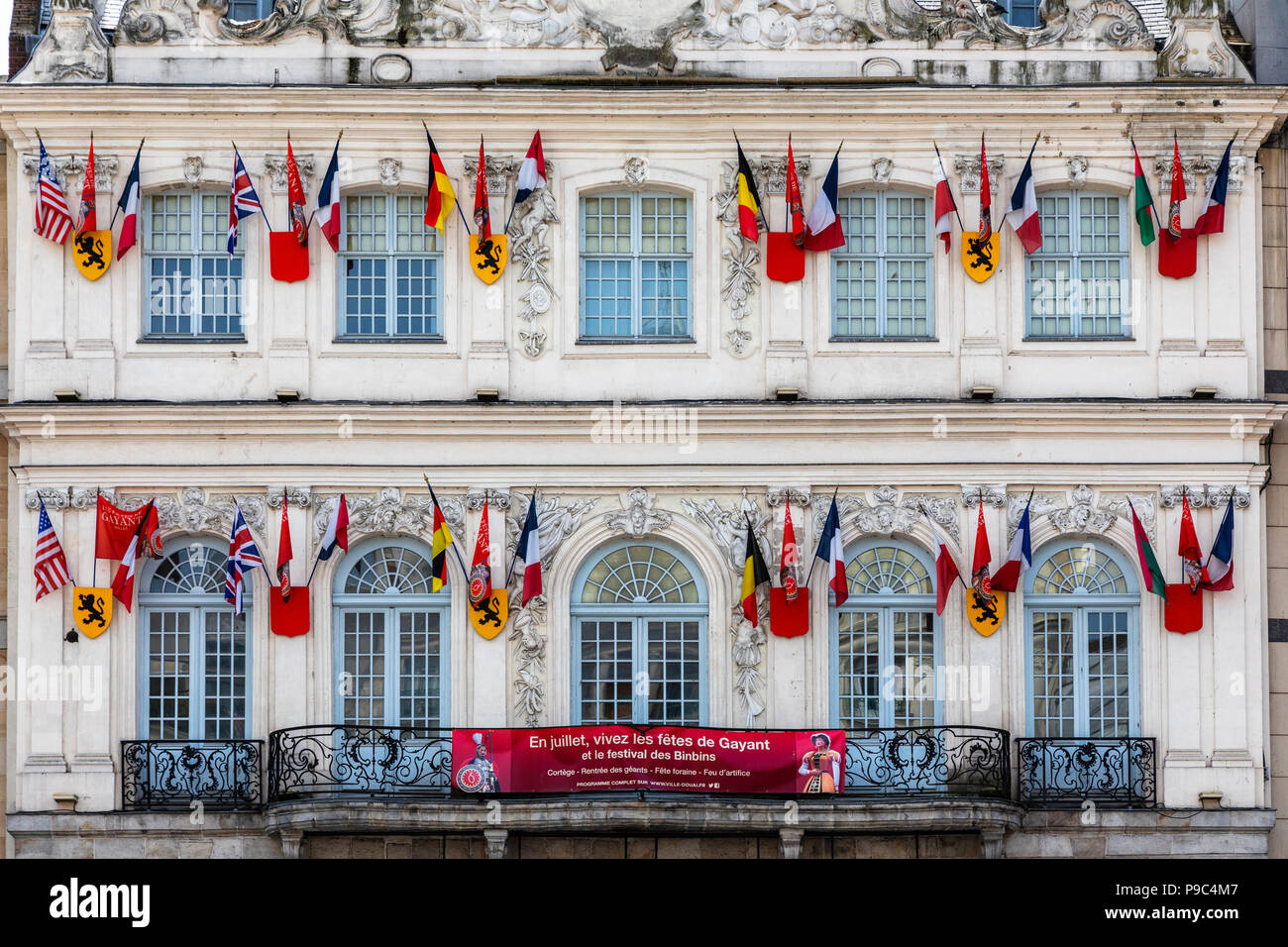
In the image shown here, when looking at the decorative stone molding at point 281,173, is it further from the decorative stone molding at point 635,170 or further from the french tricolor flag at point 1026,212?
the french tricolor flag at point 1026,212

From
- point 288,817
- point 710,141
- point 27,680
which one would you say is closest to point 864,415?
point 710,141

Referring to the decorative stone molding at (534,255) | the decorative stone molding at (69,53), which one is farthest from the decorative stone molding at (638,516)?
the decorative stone molding at (69,53)

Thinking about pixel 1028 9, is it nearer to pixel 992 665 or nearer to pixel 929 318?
pixel 929 318

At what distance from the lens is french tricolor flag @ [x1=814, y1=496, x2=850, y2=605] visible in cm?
3234

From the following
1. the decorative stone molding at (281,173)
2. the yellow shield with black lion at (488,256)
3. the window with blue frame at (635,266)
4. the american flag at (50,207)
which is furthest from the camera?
the window with blue frame at (635,266)

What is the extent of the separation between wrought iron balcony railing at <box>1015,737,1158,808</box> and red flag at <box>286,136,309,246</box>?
1052cm

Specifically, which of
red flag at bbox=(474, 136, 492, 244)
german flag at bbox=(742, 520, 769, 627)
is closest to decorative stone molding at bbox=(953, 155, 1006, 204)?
german flag at bbox=(742, 520, 769, 627)

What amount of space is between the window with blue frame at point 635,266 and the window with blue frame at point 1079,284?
425 cm

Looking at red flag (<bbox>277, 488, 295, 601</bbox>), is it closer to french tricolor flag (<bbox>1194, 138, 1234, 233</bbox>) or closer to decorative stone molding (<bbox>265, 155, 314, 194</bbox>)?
decorative stone molding (<bbox>265, 155, 314, 194</bbox>)

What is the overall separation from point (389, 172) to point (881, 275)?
6.11m

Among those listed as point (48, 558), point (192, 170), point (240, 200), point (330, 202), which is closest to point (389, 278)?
point (330, 202)

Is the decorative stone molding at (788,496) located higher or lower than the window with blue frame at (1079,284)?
lower

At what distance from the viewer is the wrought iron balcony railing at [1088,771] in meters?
32.4

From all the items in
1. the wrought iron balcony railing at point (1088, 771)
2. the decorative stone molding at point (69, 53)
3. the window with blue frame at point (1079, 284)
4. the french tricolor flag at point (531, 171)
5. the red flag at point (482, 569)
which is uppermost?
Answer: the decorative stone molding at point (69, 53)
